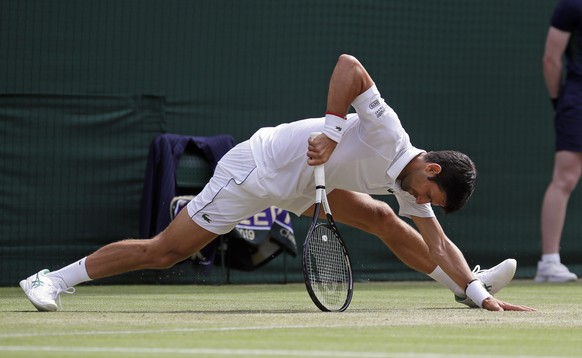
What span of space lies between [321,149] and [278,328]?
1125mm

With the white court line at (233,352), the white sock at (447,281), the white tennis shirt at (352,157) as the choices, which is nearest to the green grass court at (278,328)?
the white court line at (233,352)

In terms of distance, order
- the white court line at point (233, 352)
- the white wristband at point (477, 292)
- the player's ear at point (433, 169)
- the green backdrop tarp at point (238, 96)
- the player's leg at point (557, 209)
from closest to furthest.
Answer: the white court line at point (233, 352), the player's ear at point (433, 169), the white wristband at point (477, 292), the green backdrop tarp at point (238, 96), the player's leg at point (557, 209)

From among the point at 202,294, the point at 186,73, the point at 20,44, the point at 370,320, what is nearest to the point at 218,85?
the point at 186,73

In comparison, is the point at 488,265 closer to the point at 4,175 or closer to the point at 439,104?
the point at 439,104

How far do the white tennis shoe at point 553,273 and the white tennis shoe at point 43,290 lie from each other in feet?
14.8

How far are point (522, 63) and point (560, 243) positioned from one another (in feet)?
5.02

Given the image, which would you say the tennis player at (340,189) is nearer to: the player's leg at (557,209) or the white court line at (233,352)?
the white court line at (233,352)

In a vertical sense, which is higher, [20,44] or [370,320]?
[20,44]

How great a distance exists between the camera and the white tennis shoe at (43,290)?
5.83 m

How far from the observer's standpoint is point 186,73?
30.8 feet

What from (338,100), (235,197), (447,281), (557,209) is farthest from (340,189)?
(557,209)

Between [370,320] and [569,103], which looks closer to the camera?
[370,320]

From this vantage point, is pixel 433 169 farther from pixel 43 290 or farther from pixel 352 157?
pixel 43 290

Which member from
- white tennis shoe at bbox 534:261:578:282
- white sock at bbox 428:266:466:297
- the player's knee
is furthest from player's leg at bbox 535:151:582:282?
the player's knee
